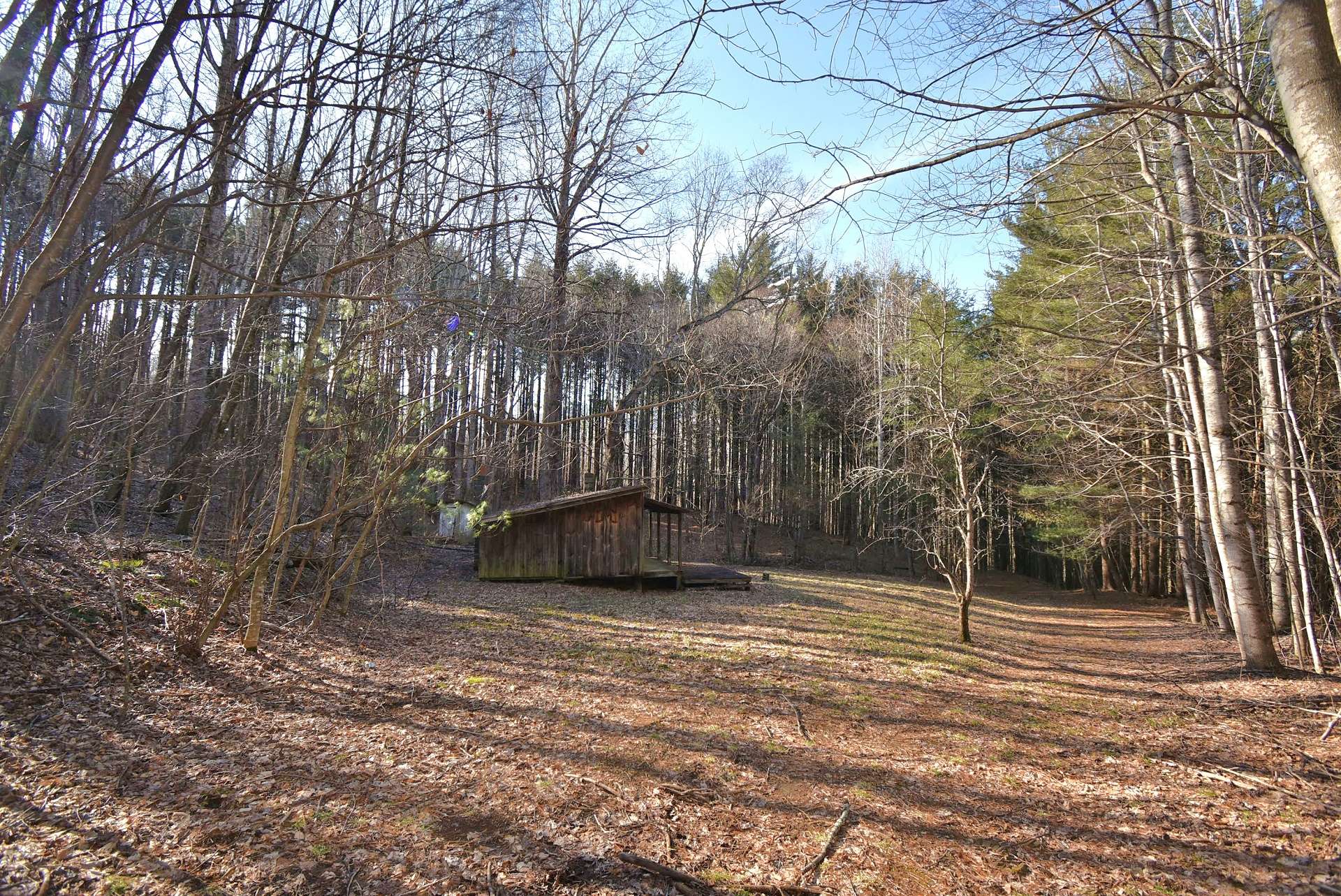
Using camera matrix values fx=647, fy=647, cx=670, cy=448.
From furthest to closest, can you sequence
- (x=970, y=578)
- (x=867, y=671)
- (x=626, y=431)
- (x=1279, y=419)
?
1. (x=626, y=431)
2. (x=970, y=578)
3. (x=867, y=671)
4. (x=1279, y=419)

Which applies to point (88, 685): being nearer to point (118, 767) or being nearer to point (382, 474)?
point (118, 767)

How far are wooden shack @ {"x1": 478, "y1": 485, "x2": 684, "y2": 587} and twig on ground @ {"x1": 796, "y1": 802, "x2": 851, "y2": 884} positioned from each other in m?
11.2

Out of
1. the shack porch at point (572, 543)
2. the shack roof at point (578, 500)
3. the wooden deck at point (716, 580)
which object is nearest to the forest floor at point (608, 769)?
the shack roof at point (578, 500)

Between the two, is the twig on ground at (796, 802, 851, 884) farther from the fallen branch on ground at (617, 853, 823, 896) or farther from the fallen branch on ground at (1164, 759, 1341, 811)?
the fallen branch on ground at (1164, 759, 1341, 811)

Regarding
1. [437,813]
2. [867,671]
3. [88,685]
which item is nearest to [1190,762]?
[867,671]

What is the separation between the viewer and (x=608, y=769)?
14.8ft

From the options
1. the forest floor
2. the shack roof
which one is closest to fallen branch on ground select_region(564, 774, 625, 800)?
the forest floor

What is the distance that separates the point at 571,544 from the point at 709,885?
40.6 feet

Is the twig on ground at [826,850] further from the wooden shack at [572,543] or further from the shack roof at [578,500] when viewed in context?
the wooden shack at [572,543]

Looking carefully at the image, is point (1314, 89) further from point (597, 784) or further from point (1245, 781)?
point (597, 784)

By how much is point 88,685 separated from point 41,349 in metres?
5.95

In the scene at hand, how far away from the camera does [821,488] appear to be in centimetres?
3059

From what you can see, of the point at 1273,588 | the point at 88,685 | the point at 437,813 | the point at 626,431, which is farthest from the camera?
the point at 626,431

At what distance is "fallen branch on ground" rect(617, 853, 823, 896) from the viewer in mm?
3133
